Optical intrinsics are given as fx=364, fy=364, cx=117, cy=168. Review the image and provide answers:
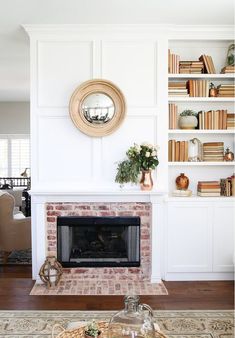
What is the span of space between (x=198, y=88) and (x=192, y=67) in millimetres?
251

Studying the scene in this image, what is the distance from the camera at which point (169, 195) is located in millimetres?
4312

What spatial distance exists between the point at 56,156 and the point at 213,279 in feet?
7.51

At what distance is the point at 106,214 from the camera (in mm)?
4125

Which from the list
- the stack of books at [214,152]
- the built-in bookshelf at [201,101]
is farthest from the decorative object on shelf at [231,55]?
the stack of books at [214,152]

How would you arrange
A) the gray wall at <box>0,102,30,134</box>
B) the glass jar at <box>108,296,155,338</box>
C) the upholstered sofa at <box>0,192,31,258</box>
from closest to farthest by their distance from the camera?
the glass jar at <box>108,296,155,338</box> < the upholstered sofa at <box>0,192,31,258</box> < the gray wall at <box>0,102,30,134</box>

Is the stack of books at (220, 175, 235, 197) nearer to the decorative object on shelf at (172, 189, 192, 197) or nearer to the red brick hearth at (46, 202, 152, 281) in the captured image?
the decorative object on shelf at (172, 189, 192, 197)

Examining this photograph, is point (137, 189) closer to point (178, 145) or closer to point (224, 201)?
point (178, 145)

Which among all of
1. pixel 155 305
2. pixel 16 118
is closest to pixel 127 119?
pixel 155 305

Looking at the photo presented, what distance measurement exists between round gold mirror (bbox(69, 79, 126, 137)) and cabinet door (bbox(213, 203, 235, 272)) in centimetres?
152

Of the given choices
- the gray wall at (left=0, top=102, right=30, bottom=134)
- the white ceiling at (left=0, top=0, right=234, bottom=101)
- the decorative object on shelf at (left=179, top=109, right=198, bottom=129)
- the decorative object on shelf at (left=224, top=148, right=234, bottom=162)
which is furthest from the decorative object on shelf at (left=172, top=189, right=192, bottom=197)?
the gray wall at (left=0, top=102, right=30, bottom=134)

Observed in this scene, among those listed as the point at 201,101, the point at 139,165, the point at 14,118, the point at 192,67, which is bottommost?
the point at 139,165

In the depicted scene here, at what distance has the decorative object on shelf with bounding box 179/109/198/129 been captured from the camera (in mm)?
4215

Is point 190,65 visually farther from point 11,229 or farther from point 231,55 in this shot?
point 11,229

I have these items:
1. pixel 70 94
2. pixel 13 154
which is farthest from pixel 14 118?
pixel 70 94
